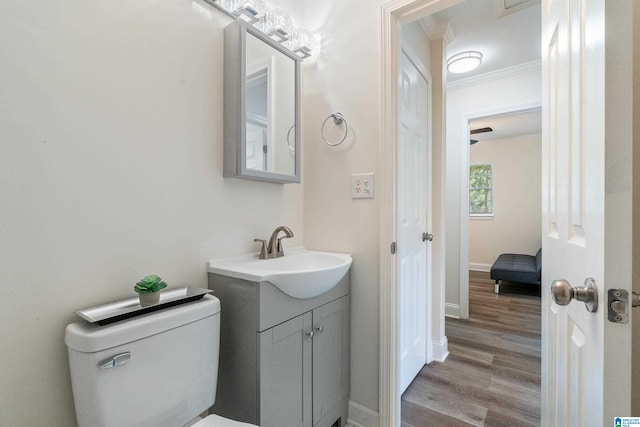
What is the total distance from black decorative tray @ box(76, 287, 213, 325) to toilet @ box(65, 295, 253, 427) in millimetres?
17

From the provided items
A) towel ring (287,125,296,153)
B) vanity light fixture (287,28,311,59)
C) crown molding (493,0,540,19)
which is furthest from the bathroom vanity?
crown molding (493,0,540,19)

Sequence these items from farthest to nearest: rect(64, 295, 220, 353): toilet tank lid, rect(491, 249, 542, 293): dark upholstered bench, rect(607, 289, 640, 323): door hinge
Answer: rect(491, 249, 542, 293): dark upholstered bench
rect(64, 295, 220, 353): toilet tank lid
rect(607, 289, 640, 323): door hinge

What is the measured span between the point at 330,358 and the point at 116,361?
2.85ft

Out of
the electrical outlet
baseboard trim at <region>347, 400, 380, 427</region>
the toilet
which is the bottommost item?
baseboard trim at <region>347, 400, 380, 427</region>

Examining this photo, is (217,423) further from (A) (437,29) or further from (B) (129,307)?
(A) (437,29)

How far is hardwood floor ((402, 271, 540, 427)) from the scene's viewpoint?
1.52 m

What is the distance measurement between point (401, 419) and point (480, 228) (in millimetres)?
4642

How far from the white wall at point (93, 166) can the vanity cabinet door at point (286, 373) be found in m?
0.41

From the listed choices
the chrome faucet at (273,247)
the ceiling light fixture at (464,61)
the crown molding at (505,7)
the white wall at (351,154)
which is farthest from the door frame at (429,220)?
the chrome faucet at (273,247)

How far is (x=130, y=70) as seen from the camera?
3.17 feet

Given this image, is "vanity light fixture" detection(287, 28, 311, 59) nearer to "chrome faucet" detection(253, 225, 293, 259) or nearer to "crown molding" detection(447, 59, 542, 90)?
"chrome faucet" detection(253, 225, 293, 259)

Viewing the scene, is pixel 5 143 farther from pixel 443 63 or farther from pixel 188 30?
pixel 443 63

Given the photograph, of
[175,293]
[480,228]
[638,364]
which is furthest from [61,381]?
[480,228]

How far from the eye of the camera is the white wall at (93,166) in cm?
75
